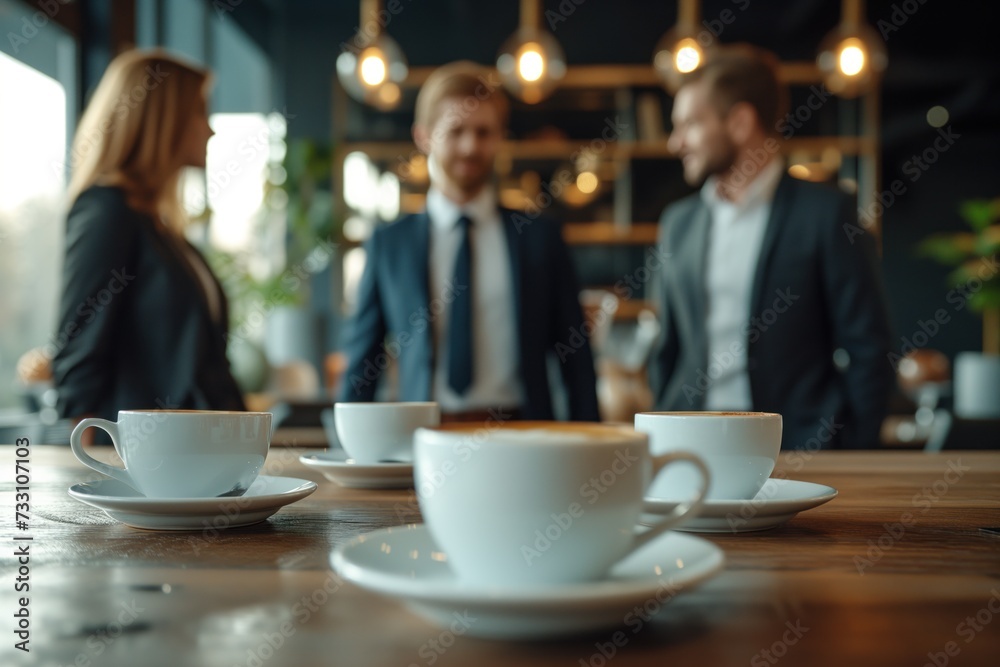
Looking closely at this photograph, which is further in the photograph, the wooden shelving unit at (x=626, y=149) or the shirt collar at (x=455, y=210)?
the wooden shelving unit at (x=626, y=149)

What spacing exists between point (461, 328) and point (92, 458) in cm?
154

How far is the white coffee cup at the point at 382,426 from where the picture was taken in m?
1.11

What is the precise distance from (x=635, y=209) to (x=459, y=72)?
15.2 ft

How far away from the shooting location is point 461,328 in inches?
93.9

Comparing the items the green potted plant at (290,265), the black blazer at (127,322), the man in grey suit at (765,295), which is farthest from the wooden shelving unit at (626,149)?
the black blazer at (127,322)

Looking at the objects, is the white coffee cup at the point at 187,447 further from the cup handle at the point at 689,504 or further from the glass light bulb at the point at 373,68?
the glass light bulb at the point at 373,68

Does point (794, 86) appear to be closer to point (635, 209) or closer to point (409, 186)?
point (635, 209)

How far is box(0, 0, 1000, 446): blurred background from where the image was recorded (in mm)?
6773

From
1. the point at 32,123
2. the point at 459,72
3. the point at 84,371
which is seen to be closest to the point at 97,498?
the point at 84,371

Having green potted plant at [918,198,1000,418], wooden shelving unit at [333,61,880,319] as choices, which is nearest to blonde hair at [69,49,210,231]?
green potted plant at [918,198,1000,418]

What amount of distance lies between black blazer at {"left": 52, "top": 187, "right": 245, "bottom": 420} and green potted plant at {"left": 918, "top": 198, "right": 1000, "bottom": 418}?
2.97m

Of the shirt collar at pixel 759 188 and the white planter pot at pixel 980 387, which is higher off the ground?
the shirt collar at pixel 759 188

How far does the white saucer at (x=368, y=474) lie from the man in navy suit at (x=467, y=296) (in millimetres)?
1214

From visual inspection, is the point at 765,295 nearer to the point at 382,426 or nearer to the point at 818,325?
the point at 818,325
